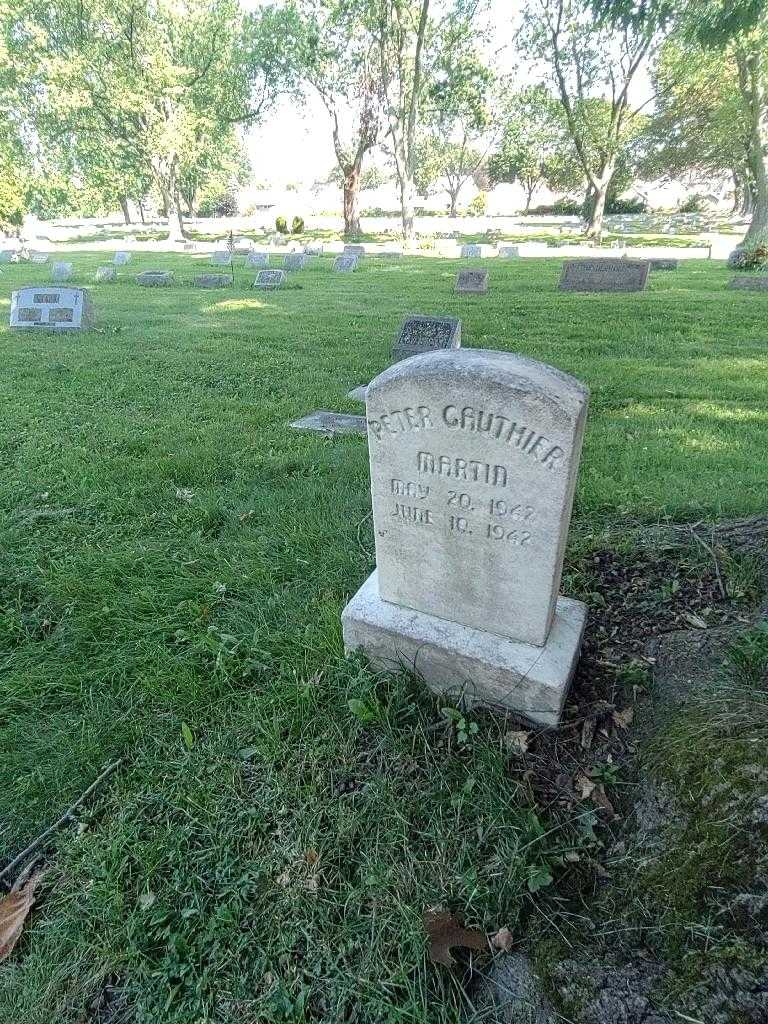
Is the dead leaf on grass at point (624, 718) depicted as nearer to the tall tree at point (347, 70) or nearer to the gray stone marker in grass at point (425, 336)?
the gray stone marker in grass at point (425, 336)

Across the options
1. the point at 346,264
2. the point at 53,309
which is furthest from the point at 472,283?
the point at 53,309

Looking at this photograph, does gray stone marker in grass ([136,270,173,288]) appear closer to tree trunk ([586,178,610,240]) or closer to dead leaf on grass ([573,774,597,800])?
dead leaf on grass ([573,774,597,800])

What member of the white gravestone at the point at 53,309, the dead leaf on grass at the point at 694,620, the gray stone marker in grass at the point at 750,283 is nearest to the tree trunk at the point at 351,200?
the gray stone marker in grass at the point at 750,283

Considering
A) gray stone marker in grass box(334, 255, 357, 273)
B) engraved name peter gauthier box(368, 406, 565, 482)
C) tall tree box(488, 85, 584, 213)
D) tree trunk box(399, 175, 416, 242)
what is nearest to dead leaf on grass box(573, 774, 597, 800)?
engraved name peter gauthier box(368, 406, 565, 482)

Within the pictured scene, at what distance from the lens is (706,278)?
12328mm

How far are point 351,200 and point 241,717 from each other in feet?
106

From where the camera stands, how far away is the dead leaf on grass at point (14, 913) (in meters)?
1.69

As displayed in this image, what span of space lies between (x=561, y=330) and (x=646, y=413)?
3.28 meters

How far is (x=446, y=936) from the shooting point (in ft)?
5.09

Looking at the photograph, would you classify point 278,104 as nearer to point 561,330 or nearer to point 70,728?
point 561,330

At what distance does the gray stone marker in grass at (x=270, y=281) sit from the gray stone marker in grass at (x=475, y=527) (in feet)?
40.5

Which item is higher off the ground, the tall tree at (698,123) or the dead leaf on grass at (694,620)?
the tall tree at (698,123)

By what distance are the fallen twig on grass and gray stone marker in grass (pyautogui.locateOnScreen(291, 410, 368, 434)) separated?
3176 millimetres

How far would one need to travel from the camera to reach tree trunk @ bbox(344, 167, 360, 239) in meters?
28.6
